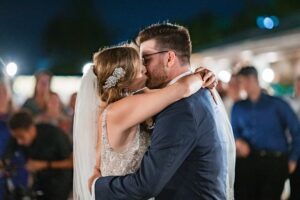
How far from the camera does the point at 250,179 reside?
724 centimetres

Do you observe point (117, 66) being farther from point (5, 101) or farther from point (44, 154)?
point (5, 101)

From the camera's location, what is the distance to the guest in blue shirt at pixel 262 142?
702 centimetres

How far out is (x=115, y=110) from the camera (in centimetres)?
301

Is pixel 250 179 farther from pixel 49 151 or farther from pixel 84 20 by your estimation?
pixel 84 20

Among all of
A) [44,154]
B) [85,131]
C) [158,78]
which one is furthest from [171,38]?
[44,154]

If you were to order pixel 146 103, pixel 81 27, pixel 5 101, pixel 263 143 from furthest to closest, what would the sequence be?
1. pixel 81 27
2. pixel 5 101
3. pixel 263 143
4. pixel 146 103

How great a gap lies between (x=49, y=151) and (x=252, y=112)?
7.84 feet

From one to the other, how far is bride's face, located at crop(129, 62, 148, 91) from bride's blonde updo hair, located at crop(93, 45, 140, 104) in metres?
0.03

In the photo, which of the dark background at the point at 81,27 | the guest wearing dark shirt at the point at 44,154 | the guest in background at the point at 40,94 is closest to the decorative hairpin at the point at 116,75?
the guest wearing dark shirt at the point at 44,154

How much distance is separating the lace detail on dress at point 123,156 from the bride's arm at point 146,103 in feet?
0.40

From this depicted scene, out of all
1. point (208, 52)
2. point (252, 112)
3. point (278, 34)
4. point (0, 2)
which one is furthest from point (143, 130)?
point (0, 2)

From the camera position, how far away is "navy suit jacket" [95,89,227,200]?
2.76 metres

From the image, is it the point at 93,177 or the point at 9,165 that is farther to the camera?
the point at 9,165

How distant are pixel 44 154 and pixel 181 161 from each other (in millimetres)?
4106
